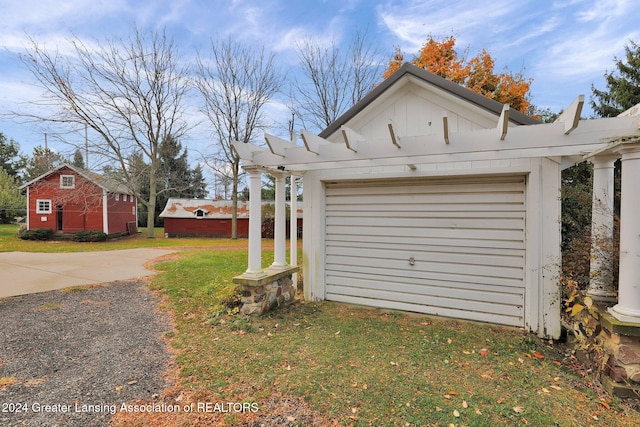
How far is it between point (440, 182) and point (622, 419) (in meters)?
2.89

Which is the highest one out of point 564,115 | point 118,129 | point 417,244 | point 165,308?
point 118,129

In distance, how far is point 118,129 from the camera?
17203 millimetres

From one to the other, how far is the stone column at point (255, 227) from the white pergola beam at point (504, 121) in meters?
3.01

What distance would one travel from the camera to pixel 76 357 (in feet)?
10.5

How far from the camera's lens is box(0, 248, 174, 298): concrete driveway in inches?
248

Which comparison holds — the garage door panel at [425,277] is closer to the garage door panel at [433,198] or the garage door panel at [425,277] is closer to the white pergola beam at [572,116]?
the garage door panel at [433,198]

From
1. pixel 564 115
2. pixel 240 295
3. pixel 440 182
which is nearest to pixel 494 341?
pixel 440 182

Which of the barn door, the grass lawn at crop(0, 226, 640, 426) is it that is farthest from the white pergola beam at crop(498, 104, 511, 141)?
the barn door

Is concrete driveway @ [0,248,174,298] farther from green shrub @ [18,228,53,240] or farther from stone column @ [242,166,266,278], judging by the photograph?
green shrub @ [18,228,53,240]

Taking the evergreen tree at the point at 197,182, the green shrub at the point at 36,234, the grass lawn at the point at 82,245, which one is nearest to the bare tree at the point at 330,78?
the grass lawn at the point at 82,245

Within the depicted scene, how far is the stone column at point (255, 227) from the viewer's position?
4363mm

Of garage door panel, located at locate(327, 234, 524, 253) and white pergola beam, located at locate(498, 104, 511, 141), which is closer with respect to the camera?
white pergola beam, located at locate(498, 104, 511, 141)

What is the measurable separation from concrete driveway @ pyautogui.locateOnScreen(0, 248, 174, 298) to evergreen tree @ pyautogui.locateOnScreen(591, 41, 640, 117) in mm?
16931

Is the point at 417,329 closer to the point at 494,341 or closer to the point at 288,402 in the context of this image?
the point at 494,341
